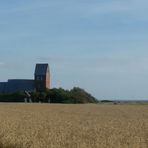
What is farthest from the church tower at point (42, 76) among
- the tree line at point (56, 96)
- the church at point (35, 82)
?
the tree line at point (56, 96)

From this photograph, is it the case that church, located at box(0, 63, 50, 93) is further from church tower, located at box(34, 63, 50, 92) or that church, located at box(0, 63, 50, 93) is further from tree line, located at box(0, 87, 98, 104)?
tree line, located at box(0, 87, 98, 104)

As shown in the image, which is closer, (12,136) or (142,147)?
(142,147)

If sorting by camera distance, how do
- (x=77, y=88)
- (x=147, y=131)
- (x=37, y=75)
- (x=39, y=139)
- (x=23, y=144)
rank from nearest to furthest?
1. (x=23, y=144)
2. (x=39, y=139)
3. (x=147, y=131)
4. (x=77, y=88)
5. (x=37, y=75)

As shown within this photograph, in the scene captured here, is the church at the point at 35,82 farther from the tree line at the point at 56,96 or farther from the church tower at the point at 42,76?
the tree line at the point at 56,96

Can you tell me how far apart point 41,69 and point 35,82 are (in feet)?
19.3

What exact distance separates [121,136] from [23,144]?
3.97 m

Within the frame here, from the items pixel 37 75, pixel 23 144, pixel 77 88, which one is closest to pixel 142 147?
pixel 23 144

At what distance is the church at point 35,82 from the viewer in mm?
162500

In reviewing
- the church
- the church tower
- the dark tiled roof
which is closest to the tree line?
the church tower

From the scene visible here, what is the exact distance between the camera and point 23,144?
1622 cm

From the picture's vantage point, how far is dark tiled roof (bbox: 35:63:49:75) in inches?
6532

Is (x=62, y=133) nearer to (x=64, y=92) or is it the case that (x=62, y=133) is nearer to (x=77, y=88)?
(x=64, y=92)

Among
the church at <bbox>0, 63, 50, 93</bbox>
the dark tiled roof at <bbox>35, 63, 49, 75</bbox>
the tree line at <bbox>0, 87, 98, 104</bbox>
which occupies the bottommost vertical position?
the tree line at <bbox>0, 87, 98, 104</bbox>

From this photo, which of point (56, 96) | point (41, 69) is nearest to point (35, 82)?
point (41, 69)
